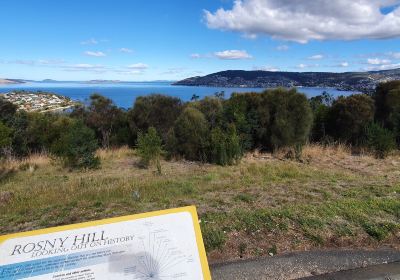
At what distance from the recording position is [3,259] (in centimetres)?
221

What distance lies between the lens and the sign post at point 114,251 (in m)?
2.13

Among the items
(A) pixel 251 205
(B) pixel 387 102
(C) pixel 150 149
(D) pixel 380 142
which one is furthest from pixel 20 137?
(B) pixel 387 102

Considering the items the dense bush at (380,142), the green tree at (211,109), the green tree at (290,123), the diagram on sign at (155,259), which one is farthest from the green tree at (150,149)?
the diagram on sign at (155,259)

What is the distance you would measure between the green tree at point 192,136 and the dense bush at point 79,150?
2.54 m

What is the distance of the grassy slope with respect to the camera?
4.08 meters

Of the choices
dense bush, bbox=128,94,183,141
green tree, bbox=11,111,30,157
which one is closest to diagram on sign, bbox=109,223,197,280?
dense bush, bbox=128,94,183,141

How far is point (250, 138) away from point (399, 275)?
8.35 meters

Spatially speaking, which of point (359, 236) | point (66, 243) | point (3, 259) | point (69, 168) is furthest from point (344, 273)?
point (69, 168)

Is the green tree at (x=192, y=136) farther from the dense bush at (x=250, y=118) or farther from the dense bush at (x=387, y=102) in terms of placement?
the dense bush at (x=387, y=102)

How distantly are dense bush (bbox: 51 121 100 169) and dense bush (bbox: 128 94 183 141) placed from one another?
237 inches

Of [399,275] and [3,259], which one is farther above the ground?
[3,259]

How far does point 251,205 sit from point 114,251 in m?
Answer: 3.10

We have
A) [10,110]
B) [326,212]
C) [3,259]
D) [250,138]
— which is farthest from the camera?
[10,110]

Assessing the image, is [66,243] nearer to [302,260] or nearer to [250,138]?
[302,260]
